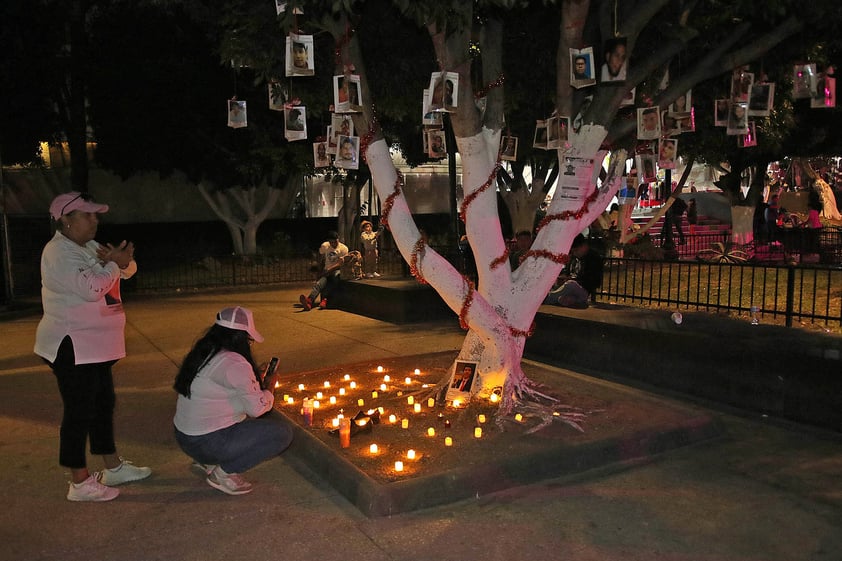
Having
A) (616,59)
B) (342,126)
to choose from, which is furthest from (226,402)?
(616,59)

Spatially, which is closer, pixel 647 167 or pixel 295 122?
pixel 295 122

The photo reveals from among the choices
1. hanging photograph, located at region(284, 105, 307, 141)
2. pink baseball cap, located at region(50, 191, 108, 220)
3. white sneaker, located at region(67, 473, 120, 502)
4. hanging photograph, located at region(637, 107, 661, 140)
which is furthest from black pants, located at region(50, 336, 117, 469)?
hanging photograph, located at region(637, 107, 661, 140)

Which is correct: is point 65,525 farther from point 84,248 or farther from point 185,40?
point 185,40

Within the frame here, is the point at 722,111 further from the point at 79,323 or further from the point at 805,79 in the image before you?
the point at 79,323

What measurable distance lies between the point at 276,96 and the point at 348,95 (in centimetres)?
260

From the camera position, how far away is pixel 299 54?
6.19 m

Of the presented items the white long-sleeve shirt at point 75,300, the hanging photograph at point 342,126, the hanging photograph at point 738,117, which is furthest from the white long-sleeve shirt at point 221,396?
the hanging photograph at point 738,117

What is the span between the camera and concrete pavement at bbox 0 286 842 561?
13.6 feet

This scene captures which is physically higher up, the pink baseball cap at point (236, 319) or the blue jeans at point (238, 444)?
the pink baseball cap at point (236, 319)

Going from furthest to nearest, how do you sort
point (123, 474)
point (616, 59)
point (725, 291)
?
point (725, 291) → point (616, 59) → point (123, 474)

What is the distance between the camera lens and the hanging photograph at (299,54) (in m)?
6.14

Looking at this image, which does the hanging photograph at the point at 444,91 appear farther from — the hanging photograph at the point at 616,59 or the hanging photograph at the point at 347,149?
the hanging photograph at the point at 616,59

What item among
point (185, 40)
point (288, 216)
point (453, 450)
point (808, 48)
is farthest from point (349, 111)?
point (288, 216)

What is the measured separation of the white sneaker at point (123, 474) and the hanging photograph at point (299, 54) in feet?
10.9
